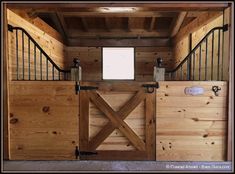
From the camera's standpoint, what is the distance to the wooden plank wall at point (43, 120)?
8.09 ft

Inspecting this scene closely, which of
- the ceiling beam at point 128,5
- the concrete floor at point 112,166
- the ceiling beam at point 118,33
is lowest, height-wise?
the concrete floor at point 112,166

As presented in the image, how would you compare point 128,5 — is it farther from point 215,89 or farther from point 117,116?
point 215,89

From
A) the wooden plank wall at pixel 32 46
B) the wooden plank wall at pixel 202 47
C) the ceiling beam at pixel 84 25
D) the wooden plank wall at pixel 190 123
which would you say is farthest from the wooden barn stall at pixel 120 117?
the ceiling beam at pixel 84 25

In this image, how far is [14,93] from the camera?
8.09 ft

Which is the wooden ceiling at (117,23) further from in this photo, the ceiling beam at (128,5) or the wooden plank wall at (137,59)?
the ceiling beam at (128,5)

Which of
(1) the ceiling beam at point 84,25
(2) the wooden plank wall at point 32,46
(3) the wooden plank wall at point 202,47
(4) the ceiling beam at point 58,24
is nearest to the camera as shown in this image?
(2) the wooden plank wall at point 32,46

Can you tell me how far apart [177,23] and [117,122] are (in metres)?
3.28

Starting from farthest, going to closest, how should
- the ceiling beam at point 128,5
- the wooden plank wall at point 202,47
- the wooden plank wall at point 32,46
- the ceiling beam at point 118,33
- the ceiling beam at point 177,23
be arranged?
1. the ceiling beam at point 118,33
2. the ceiling beam at point 177,23
3. the wooden plank wall at point 202,47
4. the wooden plank wall at point 32,46
5. the ceiling beam at point 128,5

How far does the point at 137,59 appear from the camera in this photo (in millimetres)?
5977

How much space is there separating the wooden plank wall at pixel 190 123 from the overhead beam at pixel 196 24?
120cm

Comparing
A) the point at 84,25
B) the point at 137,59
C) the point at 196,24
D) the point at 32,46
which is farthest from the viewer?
the point at 137,59

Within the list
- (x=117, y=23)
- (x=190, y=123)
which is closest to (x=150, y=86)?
(x=190, y=123)

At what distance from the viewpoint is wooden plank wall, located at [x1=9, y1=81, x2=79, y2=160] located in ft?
8.09

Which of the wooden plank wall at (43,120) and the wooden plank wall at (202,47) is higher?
the wooden plank wall at (202,47)
